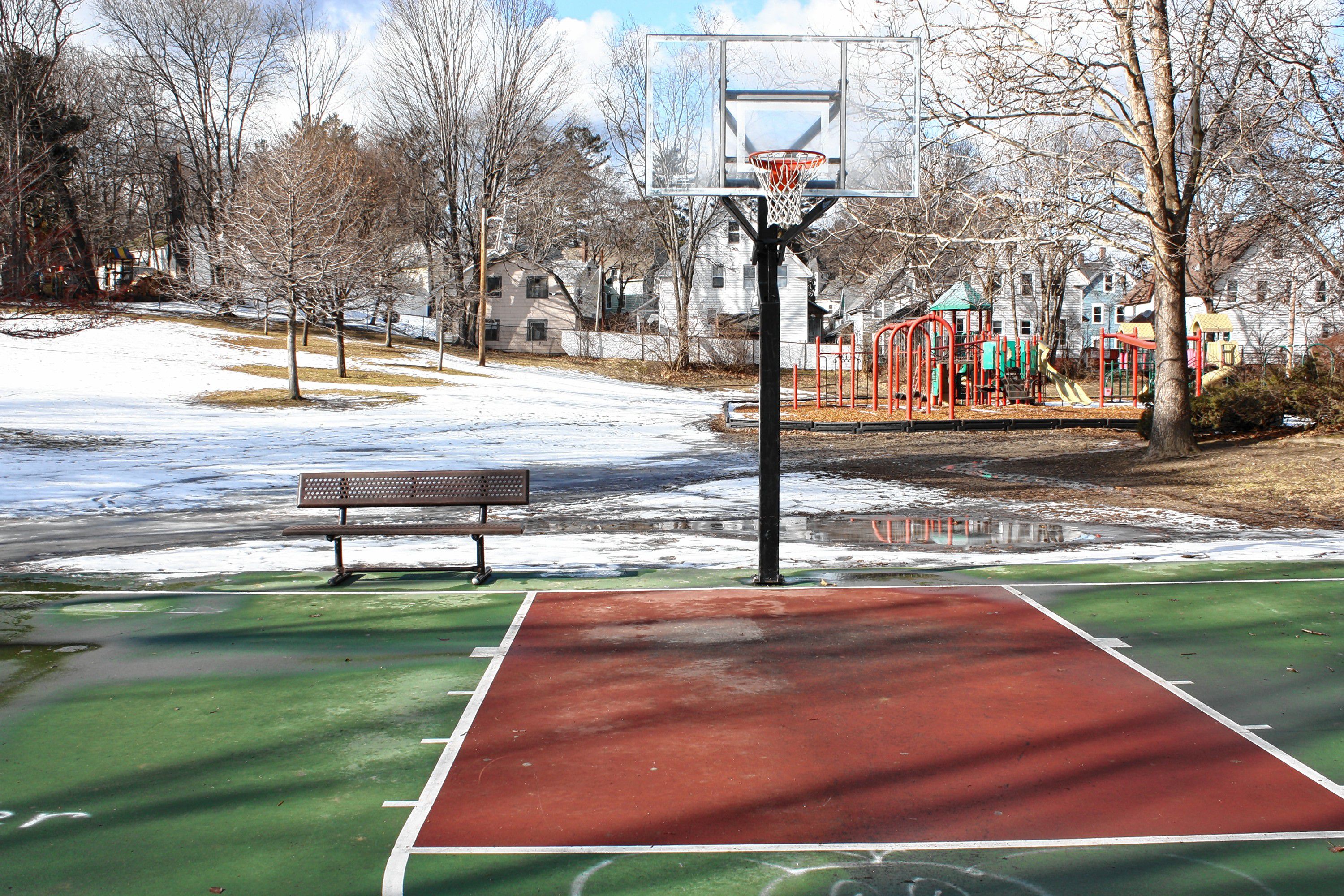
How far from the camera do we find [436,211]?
5791cm

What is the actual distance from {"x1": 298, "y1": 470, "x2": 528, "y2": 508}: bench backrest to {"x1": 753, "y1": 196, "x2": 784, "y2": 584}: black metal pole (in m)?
2.20

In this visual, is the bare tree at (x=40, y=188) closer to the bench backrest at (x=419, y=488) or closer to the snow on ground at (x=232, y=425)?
the snow on ground at (x=232, y=425)

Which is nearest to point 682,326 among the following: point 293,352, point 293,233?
point 293,233

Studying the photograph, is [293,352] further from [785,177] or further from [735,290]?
[735,290]

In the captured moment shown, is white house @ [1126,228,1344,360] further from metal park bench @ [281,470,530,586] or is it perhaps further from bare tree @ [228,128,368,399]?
bare tree @ [228,128,368,399]

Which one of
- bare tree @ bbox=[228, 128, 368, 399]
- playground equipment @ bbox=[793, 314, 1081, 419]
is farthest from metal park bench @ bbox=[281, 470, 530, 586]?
bare tree @ bbox=[228, 128, 368, 399]

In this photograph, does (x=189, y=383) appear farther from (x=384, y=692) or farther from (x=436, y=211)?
(x=384, y=692)

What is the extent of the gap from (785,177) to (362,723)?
6307 millimetres

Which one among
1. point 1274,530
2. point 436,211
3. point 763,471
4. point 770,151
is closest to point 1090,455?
point 1274,530

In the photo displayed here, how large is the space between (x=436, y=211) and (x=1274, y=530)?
52.7 m

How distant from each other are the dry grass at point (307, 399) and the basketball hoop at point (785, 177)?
22.0 m

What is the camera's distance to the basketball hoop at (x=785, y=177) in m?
9.13

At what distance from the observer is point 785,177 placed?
9.59m

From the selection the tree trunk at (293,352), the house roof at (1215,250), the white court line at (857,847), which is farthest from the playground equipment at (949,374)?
the white court line at (857,847)
